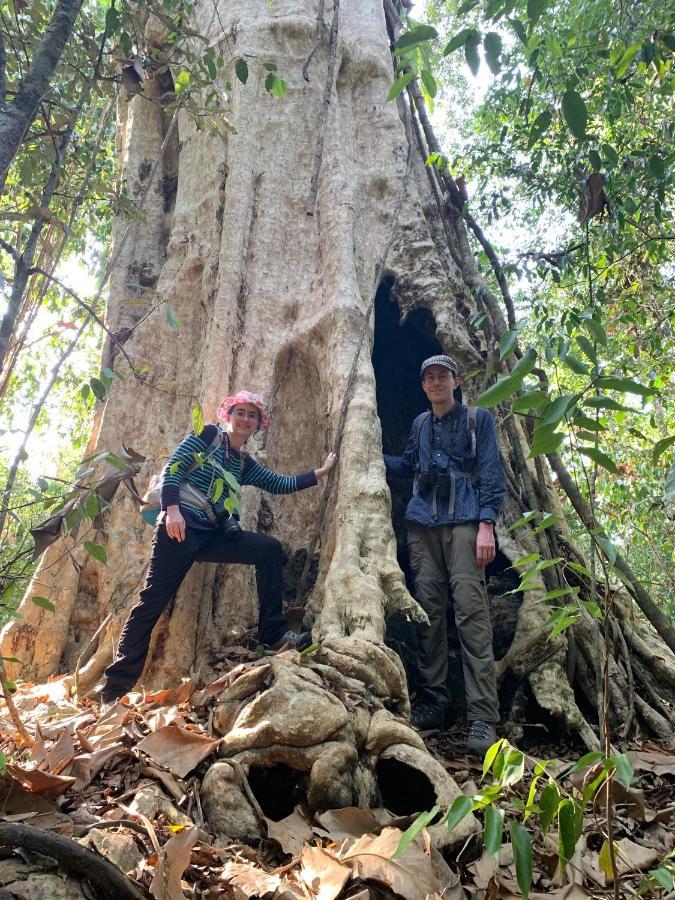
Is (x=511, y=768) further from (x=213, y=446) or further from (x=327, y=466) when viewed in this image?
(x=327, y=466)

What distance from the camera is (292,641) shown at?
393 centimetres

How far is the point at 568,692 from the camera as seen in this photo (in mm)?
3965

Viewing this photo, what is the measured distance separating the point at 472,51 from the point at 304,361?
3.45m

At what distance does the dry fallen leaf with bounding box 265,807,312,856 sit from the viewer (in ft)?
7.30

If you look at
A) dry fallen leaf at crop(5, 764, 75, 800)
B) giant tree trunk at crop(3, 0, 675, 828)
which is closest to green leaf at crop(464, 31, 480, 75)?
giant tree trunk at crop(3, 0, 675, 828)

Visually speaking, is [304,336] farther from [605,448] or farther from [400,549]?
[605,448]

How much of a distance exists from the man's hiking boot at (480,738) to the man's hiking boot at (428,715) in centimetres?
31

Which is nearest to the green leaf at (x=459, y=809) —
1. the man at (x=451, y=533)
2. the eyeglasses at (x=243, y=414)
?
the man at (x=451, y=533)

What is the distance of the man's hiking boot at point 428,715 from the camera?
3.94m

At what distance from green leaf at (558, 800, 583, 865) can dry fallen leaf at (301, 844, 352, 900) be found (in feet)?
2.44

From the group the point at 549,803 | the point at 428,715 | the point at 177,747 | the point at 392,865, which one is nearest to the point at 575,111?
the point at 549,803

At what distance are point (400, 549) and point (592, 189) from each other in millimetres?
2880

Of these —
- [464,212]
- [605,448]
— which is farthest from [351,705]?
[605,448]

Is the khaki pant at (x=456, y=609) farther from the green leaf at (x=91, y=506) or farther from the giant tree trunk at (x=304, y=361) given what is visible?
the green leaf at (x=91, y=506)
